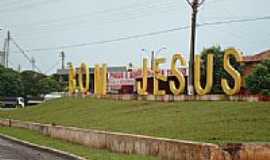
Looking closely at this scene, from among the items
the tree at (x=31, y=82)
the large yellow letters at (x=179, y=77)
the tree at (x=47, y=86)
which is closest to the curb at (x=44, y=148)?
the large yellow letters at (x=179, y=77)

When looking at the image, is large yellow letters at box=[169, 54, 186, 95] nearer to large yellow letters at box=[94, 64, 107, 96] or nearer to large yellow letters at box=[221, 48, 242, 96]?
large yellow letters at box=[221, 48, 242, 96]

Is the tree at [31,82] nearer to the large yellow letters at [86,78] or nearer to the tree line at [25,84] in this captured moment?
the tree line at [25,84]

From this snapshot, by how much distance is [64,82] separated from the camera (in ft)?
409

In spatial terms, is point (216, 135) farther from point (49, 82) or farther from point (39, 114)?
point (49, 82)

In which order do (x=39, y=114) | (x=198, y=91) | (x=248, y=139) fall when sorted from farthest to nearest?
(x=39, y=114) < (x=198, y=91) < (x=248, y=139)

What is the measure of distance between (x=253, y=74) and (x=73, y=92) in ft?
56.3

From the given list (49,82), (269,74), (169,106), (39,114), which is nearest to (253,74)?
(269,74)

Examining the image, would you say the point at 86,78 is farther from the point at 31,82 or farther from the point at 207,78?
the point at 31,82

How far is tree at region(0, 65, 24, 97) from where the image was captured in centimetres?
10205

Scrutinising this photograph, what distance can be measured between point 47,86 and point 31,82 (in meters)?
5.04

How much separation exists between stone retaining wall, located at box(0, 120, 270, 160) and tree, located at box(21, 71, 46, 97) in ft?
276

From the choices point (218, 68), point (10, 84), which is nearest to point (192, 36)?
point (218, 68)

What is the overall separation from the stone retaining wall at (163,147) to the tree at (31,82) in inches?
3312

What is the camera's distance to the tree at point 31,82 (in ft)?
365
